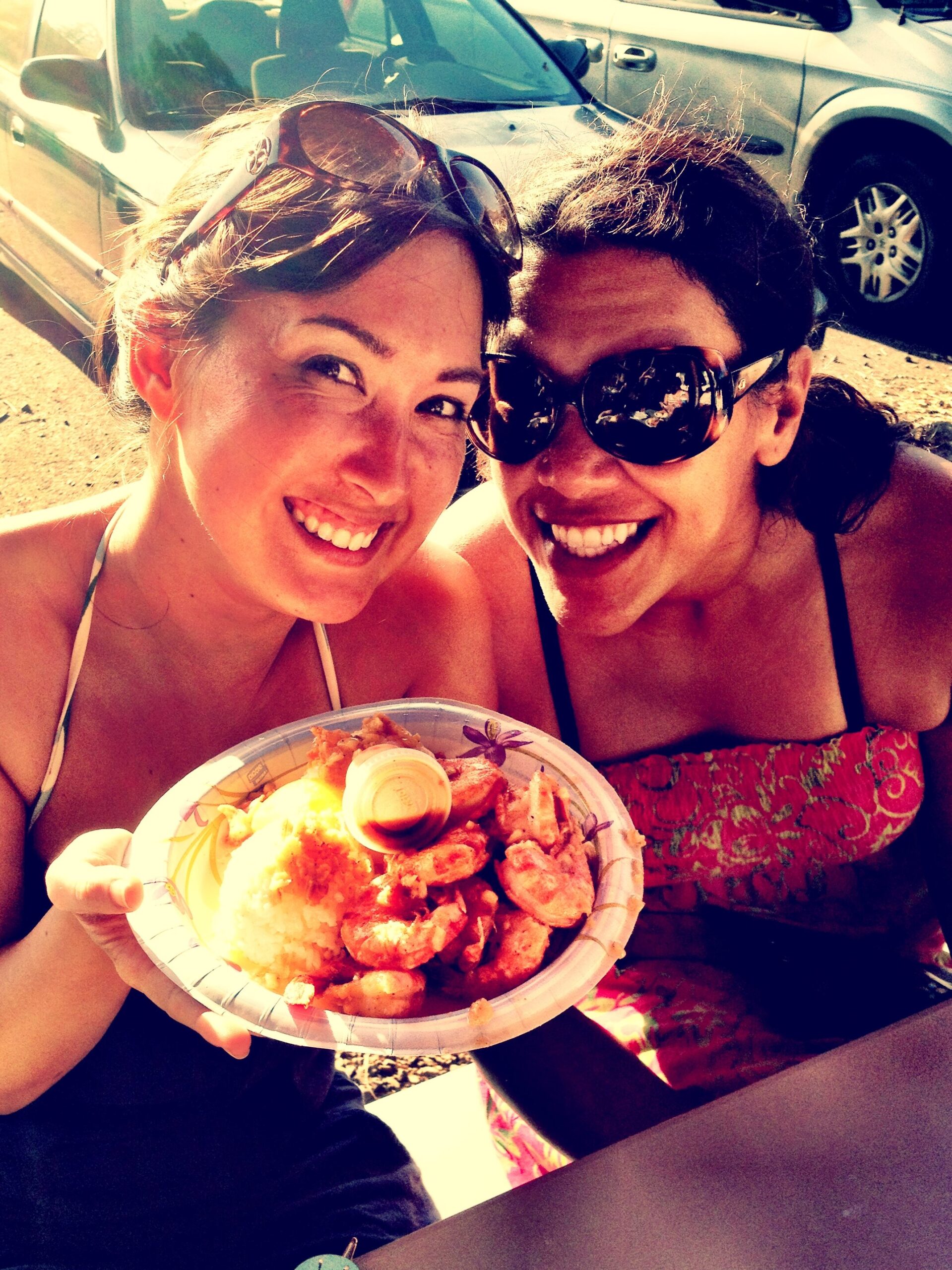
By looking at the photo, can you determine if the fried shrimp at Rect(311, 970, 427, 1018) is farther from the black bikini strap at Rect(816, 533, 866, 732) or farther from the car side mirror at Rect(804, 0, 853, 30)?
the car side mirror at Rect(804, 0, 853, 30)

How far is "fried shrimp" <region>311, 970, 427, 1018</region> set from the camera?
122 centimetres

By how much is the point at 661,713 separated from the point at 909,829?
1.85 feet

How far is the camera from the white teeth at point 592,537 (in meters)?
1.77

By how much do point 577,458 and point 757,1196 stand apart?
114 centimetres

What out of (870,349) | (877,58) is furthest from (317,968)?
(877,58)

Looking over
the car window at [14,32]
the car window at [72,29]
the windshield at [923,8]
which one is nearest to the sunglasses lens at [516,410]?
the car window at [72,29]

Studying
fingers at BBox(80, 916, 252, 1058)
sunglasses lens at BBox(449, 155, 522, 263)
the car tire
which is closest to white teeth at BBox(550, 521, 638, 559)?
sunglasses lens at BBox(449, 155, 522, 263)

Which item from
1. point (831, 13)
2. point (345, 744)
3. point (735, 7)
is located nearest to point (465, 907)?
point (345, 744)

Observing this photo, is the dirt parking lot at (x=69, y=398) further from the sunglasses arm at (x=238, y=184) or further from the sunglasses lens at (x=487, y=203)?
the sunglasses lens at (x=487, y=203)

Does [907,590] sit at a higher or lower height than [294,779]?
higher

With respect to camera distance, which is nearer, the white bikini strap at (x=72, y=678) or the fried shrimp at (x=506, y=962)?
the fried shrimp at (x=506, y=962)

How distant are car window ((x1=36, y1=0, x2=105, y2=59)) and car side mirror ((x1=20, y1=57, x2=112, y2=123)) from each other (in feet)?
0.47

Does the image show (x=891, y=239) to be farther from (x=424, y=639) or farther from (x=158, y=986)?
(x=158, y=986)

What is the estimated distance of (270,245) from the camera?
1.48 m
